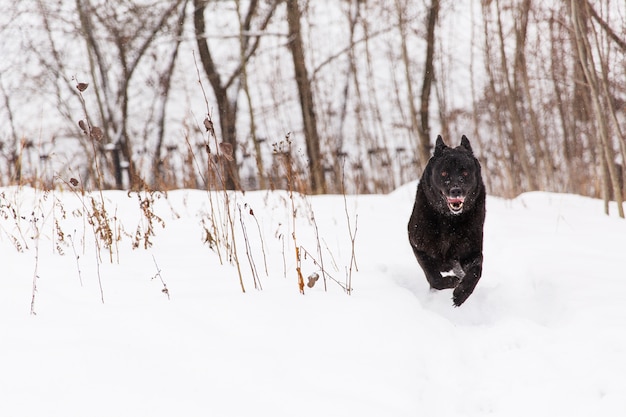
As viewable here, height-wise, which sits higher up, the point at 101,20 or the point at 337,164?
the point at 101,20

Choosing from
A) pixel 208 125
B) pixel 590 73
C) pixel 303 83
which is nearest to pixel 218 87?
pixel 303 83

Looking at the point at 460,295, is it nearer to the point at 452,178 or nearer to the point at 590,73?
the point at 452,178

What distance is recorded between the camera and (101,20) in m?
10.6

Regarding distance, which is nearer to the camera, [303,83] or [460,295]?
[460,295]

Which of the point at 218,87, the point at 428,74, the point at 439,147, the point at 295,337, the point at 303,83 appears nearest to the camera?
the point at 295,337

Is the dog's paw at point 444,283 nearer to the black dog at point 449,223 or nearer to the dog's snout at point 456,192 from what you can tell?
the black dog at point 449,223

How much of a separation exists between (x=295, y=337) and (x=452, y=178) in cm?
163

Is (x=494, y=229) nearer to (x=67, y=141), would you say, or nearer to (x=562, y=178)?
(x=562, y=178)

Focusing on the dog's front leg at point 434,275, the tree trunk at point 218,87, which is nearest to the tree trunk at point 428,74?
the tree trunk at point 218,87

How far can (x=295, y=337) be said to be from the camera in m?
2.48

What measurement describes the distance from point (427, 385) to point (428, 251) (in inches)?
57.9

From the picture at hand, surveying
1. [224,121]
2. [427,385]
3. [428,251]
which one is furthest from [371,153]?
[427,385]

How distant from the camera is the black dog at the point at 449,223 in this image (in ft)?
11.5

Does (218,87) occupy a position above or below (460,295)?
above
